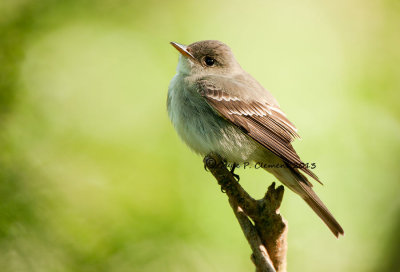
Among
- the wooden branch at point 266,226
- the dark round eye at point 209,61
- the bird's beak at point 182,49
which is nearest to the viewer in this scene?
the wooden branch at point 266,226

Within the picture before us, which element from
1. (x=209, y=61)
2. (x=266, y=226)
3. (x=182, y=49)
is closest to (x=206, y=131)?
(x=182, y=49)

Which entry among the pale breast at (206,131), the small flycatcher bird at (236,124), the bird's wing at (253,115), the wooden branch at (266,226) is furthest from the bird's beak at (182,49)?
the wooden branch at (266,226)

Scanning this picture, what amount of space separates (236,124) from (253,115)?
30cm

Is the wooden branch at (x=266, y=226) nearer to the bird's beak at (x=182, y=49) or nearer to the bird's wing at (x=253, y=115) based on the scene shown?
the bird's wing at (x=253, y=115)

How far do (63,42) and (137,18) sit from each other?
2.78 feet

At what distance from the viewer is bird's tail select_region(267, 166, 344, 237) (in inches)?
149

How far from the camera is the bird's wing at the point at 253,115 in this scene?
159 inches

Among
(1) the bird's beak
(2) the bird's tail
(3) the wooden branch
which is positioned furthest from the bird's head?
(3) the wooden branch

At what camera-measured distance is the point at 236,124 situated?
405 centimetres

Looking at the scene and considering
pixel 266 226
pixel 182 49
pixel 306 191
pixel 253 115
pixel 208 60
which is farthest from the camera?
pixel 208 60

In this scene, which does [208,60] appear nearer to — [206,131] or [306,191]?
[206,131]

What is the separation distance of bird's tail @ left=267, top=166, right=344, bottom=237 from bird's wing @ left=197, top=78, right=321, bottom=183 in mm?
272

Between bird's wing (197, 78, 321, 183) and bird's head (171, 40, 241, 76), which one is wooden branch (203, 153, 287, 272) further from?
bird's head (171, 40, 241, 76)

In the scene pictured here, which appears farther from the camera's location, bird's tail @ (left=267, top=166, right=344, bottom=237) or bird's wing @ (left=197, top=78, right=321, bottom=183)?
bird's wing @ (left=197, top=78, right=321, bottom=183)
